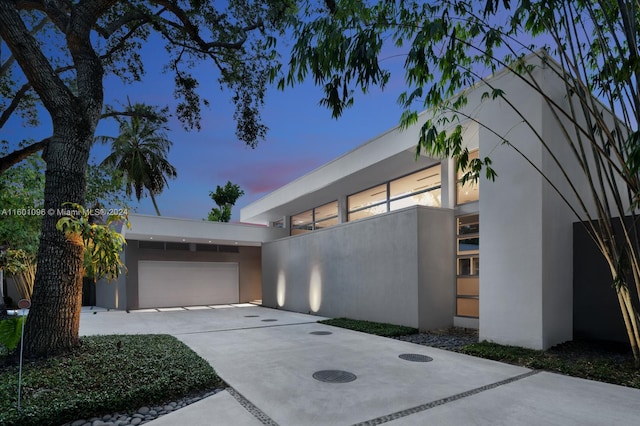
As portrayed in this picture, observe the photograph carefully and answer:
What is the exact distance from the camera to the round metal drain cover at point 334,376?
14.7ft

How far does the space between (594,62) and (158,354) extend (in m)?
7.85

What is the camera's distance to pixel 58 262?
4730 millimetres

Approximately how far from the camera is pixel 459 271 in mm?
8680

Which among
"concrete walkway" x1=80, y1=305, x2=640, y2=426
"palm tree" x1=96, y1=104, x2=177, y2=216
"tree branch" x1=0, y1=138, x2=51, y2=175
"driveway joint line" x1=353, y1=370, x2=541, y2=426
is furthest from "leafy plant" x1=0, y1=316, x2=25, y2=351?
A: "palm tree" x1=96, y1=104, x2=177, y2=216

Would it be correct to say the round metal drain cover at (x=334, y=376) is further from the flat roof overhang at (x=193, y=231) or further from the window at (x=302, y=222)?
the window at (x=302, y=222)

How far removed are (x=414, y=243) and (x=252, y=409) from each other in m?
5.72

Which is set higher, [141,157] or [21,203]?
[141,157]

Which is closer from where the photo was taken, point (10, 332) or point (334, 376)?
point (10, 332)

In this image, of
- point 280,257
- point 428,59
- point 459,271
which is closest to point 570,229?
point 459,271

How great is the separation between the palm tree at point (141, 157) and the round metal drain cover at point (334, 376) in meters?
17.1

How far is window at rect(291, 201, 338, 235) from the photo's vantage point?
1422cm

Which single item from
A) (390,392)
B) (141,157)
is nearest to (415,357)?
(390,392)

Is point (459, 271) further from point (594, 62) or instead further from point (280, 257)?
point (280, 257)

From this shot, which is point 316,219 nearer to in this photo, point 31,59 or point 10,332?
point 31,59
